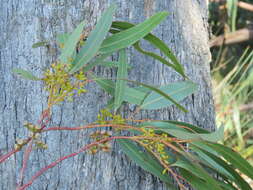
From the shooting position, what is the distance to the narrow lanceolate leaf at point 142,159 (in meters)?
0.82

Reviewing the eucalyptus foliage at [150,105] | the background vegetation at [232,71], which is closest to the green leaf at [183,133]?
the eucalyptus foliage at [150,105]

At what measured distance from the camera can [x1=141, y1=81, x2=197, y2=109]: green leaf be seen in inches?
33.7

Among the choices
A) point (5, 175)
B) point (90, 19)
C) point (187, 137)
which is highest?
point (90, 19)

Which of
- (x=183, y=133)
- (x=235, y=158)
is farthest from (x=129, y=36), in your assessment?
(x=235, y=158)

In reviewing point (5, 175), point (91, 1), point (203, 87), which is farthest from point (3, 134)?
point (203, 87)

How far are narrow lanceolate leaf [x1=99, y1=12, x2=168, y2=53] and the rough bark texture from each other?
100 millimetres

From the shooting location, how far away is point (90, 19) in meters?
0.96

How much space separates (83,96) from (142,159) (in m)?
0.19

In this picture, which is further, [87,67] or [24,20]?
[24,20]

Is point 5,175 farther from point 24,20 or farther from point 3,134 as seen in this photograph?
point 24,20

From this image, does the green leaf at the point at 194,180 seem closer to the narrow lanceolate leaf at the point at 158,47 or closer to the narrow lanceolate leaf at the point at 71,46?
the narrow lanceolate leaf at the point at 158,47

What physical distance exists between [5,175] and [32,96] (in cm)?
17

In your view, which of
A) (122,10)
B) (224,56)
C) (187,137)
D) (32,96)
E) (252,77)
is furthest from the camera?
(224,56)

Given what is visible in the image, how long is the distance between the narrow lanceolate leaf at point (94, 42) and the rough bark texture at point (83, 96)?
0.13 metres
